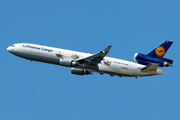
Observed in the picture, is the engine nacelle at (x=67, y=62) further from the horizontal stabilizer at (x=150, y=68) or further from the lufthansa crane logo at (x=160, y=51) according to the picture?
the lufthansa crane logo at (x=160, y=51)

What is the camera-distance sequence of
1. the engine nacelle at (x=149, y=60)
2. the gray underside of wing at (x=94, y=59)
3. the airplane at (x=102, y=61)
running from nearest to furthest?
the gray underside of wing at (x=94, y=59) < the engine nacelle at (x=149, y=60) < the airplane at (x=102, y=61)

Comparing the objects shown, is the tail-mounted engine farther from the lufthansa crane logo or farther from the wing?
the lufthansa crane logo

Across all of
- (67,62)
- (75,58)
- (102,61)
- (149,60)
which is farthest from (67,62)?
(149,60)

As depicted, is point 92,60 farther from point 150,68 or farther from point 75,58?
point 150,68

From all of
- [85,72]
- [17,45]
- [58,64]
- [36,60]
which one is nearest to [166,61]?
[85,72]

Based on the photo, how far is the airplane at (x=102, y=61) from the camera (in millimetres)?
46562

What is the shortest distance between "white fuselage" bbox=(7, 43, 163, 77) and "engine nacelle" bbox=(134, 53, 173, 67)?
102 centimetres

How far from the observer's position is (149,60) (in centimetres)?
4728

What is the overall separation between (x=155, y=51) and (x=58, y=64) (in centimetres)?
1872

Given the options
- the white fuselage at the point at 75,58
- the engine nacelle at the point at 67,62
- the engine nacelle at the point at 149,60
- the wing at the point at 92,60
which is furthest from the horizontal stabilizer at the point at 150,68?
the engine nacelle at the point at 67,62

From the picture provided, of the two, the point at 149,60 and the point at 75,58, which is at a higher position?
the point at 149,60

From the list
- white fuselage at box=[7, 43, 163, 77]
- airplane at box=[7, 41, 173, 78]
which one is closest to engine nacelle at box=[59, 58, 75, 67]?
airplane at box=[7, 41, 173, 78]

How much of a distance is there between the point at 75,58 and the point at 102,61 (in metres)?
5.18

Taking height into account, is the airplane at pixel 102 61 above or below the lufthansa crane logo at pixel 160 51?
below
